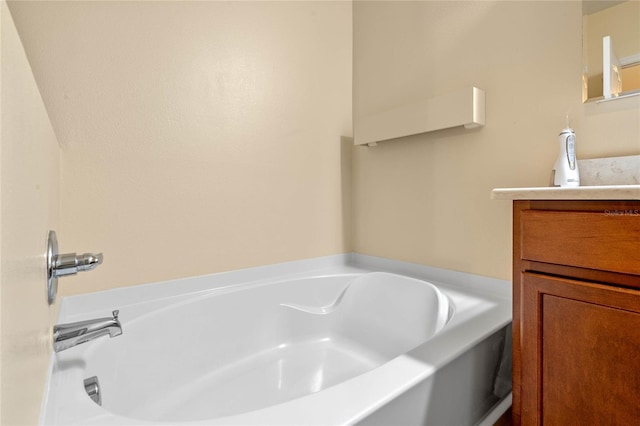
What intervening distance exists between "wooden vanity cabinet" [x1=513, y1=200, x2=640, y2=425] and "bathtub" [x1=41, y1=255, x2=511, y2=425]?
16 cm

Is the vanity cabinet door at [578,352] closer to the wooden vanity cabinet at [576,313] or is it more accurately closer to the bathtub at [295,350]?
the wooden vanity cabinet at [576,313]

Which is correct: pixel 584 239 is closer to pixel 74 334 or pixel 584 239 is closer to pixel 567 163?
pixel 567 163

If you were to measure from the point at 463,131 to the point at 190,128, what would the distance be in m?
1.19

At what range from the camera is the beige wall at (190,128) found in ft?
3.54

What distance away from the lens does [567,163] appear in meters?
1.00

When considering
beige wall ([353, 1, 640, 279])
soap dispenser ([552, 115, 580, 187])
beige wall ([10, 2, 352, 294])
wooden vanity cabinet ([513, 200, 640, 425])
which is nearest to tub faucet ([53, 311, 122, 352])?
beige wall ([10, 2, 352, 294])

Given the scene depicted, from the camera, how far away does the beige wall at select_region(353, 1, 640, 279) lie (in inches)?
42.4

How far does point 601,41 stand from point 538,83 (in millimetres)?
193

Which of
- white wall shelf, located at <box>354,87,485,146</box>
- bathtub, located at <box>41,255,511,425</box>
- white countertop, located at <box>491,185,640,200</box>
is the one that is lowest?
bathtub, located at <box>41,255,511,425</box>

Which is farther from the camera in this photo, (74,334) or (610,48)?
(610,48)

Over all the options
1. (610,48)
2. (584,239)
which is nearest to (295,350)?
(584,239)

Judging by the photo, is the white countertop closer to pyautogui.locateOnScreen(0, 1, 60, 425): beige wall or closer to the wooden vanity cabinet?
the wooden vanity cabinet

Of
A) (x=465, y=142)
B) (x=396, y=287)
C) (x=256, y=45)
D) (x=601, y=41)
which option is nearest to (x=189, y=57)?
(x=256, y=45)

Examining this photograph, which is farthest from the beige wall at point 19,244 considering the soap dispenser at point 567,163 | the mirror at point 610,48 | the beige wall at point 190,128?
the mirror at point 610,48
